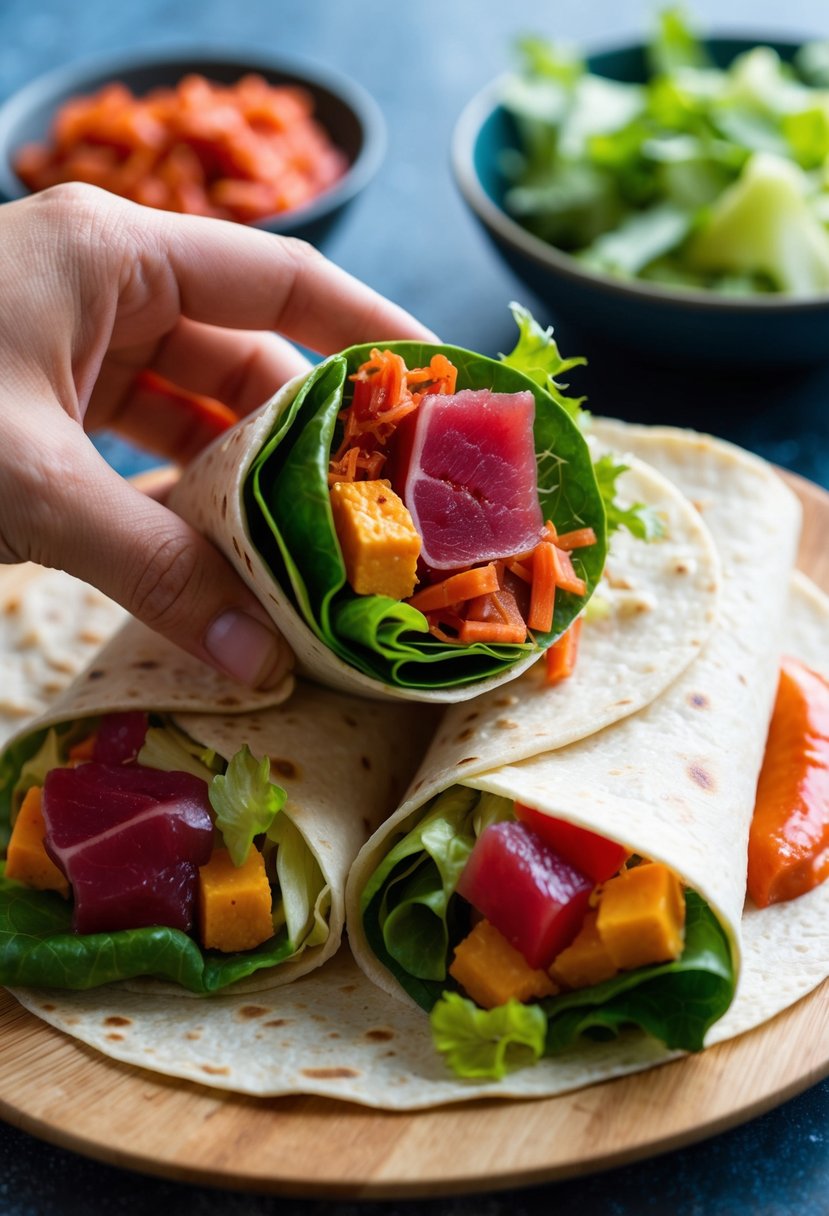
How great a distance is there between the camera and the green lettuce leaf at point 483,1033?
2496 mm

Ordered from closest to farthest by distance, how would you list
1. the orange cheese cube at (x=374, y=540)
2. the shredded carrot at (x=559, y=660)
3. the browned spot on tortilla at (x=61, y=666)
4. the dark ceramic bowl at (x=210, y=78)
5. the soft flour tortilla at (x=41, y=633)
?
the orange cheese cube at (x=374, y=540), the shredded carrot at (x=559, y=660), the soft flour tortilla at (x=41, y=633), the browned spot on tortilla at (x=61, y=666), the dark ceramic bowl at (x=210, y=78)

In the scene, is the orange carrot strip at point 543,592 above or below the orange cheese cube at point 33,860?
above

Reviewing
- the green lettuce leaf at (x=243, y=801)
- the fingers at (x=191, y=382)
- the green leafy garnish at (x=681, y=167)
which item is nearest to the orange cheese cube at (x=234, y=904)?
the green lettuce leaf at (x=243, y=801)

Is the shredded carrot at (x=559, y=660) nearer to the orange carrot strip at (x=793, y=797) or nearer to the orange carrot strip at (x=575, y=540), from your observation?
the orange carrot strip at (x=575, y=540)

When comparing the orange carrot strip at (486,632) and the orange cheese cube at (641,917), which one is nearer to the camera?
the orange cheese cube at (641,917)

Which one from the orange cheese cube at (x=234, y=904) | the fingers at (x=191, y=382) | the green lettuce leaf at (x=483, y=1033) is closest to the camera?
the green lettuce leaf at (x=483, y=1033)

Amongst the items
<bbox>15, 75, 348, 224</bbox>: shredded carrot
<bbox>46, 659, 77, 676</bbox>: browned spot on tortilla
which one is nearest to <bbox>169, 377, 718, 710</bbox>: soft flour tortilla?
<bbox>46, 659, 77, 676</bbox>: browned spot on tortilla

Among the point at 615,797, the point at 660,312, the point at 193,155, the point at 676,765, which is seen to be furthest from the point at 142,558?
the point at 193,155

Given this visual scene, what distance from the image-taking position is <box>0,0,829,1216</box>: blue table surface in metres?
2.53

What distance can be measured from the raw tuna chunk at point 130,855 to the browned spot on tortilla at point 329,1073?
1.55ft

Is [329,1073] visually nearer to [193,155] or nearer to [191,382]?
[191,382]

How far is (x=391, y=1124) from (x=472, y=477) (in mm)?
1273

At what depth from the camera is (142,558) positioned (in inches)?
111

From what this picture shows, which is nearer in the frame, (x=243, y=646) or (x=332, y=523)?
(x=332, y=523)
